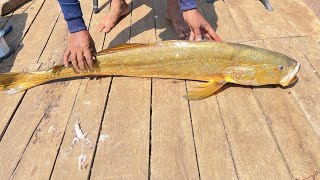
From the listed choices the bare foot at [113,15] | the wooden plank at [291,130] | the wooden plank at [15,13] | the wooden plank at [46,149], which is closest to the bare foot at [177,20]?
the bare foot at [113,15]

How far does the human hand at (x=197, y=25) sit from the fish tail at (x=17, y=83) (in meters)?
1.34

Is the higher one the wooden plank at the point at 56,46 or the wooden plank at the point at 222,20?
the wooden plank at the point at 56,46

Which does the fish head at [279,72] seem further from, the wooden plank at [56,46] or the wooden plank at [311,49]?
the wooden plank at [56,46]

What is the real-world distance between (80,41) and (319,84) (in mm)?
1842

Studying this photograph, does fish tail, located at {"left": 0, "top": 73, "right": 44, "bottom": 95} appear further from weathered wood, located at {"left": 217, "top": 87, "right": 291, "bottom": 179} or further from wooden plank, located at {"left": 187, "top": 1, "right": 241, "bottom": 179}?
weathered wood, located at {"left": 217, "top": 87, "right": 291, "bottom": 179}

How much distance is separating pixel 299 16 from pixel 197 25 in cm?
154

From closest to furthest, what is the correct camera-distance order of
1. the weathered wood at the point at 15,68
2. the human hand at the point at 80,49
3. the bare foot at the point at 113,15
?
1. the human hand at the point at 80,49
2. the weathered wood at the point at 15,68
3. the bare foot at the point at 113,15

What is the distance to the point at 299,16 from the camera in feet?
11.2

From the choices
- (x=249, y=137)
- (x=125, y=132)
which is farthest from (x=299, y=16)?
(x=125, y=132)

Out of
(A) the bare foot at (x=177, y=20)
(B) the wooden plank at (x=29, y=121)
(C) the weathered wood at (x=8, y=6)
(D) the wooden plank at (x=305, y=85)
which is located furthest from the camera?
(C) the weathered wood at (x=8, y=6)

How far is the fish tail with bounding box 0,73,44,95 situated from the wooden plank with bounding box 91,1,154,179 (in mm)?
702

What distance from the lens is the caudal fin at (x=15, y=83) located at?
2.65m

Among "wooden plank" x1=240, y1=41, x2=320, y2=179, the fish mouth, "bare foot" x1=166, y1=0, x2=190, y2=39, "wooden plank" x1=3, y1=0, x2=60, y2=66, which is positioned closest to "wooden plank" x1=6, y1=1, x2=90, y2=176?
"wooden plank" x1=3, y1=0, x2=60, y2=66

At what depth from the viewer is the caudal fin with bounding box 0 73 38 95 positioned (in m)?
2.65
